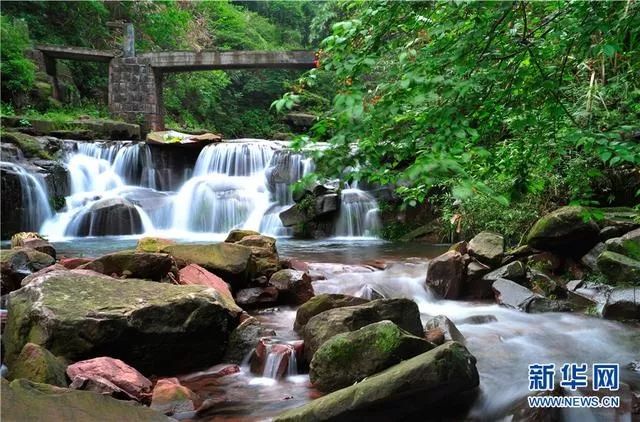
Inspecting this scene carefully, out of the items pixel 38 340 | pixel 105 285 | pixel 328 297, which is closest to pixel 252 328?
pixel 328 297

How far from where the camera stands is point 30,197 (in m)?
13.7

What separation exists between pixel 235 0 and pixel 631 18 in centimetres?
4127

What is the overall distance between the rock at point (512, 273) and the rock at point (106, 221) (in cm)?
1030

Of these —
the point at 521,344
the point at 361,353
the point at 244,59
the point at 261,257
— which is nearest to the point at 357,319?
the point at 361,353

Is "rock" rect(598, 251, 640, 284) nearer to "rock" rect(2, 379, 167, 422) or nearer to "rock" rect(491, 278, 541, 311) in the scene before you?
"rock" rect(491, 278, 541, 311)

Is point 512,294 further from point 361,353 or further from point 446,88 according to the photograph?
point 446,88

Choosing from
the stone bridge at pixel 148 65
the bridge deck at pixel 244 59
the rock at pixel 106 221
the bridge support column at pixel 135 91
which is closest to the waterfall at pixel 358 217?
the rock at pixel 106 221

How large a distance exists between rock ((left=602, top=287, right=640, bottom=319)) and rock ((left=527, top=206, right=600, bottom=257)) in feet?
4.65

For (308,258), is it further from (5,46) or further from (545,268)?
(5,46)

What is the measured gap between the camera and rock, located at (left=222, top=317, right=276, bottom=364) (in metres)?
5.04

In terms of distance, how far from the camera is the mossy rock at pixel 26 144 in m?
14.8

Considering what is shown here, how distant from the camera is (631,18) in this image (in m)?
2.88

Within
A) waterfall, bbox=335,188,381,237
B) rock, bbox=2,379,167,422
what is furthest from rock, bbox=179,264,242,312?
waterfall, bbox=335,188,381,237

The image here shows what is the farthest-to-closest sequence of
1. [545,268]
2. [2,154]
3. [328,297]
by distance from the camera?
[2,154] → [545,268] → [328,297]
